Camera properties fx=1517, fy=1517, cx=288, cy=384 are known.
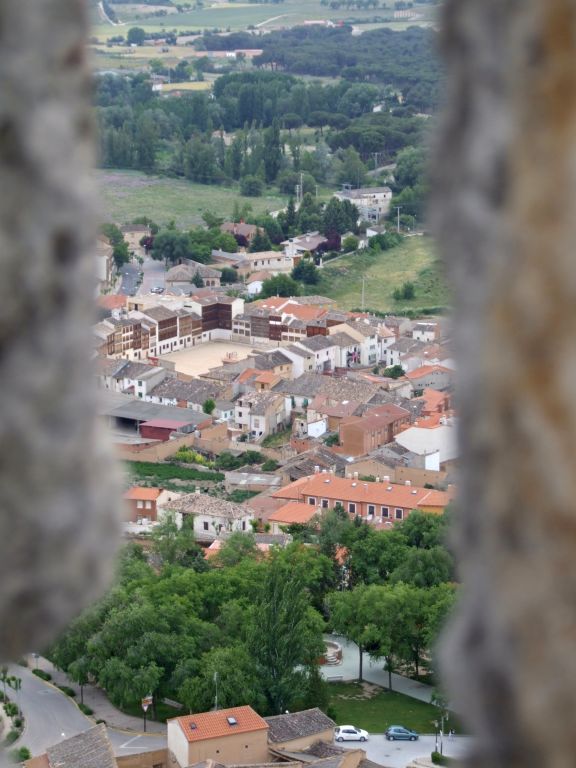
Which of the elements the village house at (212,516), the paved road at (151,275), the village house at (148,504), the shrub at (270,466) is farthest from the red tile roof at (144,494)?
the paved road at (151,275)

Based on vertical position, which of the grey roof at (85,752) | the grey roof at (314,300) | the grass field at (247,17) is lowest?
the grey roof at (314,300)

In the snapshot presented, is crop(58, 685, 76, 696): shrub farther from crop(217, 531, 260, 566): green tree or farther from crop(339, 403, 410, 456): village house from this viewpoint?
crop(339, 403, 410, 456): village house

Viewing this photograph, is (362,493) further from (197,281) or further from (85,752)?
(197,281)

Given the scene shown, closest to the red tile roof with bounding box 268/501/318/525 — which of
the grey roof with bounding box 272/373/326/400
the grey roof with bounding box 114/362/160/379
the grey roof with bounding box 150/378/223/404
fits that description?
Result: the grey roof with bounding box 272/373/326/400

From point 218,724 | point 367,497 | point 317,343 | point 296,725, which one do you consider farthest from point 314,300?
point 218,724

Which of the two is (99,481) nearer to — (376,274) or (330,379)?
(330,379)

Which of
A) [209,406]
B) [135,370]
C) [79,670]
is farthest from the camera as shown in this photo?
[135,370]

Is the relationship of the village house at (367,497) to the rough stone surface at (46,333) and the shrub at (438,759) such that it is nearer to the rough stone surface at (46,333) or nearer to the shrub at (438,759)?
the shrub at (438,759)
